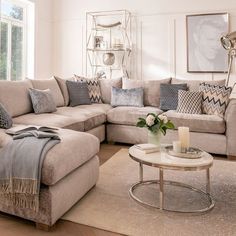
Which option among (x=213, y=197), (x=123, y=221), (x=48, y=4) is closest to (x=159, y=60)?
(x=48, y=4)

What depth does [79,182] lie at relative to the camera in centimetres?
200

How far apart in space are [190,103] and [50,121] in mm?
1881

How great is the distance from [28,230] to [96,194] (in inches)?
25.3

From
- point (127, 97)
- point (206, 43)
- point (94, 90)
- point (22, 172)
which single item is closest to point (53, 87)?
point (94, 90)

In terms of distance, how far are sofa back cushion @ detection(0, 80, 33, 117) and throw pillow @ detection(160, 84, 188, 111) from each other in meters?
1.90

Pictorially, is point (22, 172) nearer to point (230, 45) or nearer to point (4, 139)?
point (4, 139)

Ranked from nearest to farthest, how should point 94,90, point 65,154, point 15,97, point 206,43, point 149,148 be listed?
point 65,154, point 149,148, point 15,97, point 94,90, point 206,43

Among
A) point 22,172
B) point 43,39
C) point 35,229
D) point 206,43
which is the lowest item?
point 35,229

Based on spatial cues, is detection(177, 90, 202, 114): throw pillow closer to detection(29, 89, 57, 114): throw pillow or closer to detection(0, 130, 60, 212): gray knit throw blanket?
detection(29, 89, 57, 114): throw pillow

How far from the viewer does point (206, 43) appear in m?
4.81

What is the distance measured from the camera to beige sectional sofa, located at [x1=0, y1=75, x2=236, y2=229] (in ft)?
5.61

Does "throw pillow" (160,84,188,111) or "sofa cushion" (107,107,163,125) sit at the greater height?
"throw pillow" (160,84,188,111)

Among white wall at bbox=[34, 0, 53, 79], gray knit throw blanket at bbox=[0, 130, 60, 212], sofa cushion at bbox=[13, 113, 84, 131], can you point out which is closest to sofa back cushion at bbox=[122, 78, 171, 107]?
sofa cushion at bbox=[13, 113, 84, 131]

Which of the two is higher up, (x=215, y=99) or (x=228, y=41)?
(x=228, y=41)
